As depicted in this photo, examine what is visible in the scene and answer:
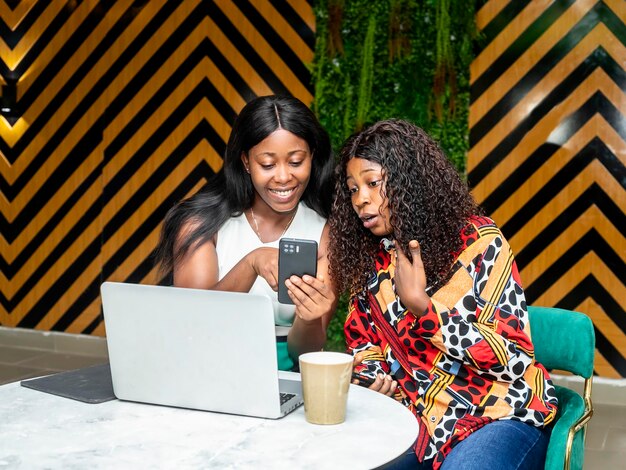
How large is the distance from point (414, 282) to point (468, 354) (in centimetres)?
20

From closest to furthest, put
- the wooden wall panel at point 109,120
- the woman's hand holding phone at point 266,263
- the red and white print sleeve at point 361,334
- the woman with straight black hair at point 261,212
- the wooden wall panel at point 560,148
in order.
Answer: the red and white print sleeve at point 361,334, the woman's hand holding phone at point 266,263, the woman with straight black hair at point 261,212, the wooden wall panel at point 560,148, the wooden wall panel at point 109,120

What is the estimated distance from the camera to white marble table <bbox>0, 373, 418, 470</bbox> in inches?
47.2

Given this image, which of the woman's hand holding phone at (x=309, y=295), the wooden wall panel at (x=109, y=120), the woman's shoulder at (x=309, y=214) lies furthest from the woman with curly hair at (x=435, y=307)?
the wooden wall panel at (x=109, y=120)

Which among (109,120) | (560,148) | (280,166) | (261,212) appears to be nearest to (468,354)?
(280,166)

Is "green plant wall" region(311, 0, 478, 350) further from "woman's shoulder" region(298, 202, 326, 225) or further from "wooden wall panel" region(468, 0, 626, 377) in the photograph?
"woman's shoulder" region(298, 202, 326, 225)

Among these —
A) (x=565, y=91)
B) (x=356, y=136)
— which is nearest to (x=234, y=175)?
(x=356, y=136)

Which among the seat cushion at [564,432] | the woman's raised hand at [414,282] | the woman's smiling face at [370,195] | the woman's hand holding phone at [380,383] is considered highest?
the woman's smiling face at [370,195]

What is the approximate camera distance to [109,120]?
5520mm

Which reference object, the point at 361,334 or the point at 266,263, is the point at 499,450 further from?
the point at 266,263

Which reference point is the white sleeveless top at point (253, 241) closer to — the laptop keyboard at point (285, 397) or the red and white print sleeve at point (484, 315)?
the red and white print sleeve at point (484, 315)

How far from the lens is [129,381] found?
1.48 metres

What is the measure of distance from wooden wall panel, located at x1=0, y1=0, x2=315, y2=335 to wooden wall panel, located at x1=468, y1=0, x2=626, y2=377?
128 cm

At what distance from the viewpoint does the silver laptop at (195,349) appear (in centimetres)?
134

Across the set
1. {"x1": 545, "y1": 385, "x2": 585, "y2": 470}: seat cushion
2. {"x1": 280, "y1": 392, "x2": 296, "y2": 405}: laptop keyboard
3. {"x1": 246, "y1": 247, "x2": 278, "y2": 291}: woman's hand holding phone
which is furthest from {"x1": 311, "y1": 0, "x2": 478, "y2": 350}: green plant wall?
{"x1": 280, "y1": 392, "x2": 296, "y2": 405}: laptop keyboard
